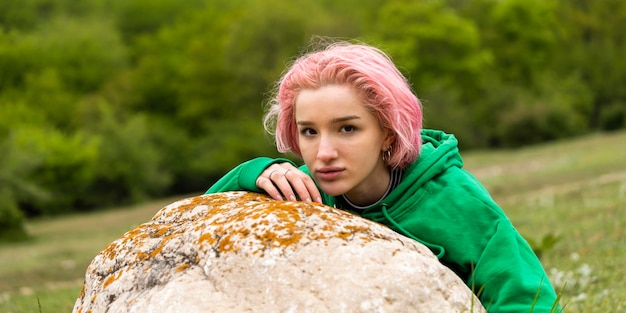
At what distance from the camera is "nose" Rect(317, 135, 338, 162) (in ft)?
14.6

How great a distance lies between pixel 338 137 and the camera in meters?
4.49

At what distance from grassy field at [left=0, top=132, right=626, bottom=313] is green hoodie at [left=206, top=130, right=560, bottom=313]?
303 millimetres

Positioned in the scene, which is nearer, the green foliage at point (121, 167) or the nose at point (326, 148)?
the nose at point (326, 148)

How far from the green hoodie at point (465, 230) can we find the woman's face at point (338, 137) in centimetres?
22

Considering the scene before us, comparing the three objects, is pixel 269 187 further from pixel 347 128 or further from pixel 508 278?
pixel 508 278

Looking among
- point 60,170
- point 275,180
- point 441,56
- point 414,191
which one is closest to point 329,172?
point 275,180

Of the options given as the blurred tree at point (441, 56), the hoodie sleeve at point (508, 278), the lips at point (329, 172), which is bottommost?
the blurred tree at point (441, 56)

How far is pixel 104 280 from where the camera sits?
4.27 meters

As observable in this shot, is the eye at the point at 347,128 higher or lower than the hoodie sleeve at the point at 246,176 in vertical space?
higher

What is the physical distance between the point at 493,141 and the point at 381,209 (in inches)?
2780

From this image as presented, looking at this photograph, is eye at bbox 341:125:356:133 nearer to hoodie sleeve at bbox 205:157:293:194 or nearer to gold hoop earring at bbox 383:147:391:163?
gold hoop earring at bbox 383:147:391:163

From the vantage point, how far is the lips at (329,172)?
14.9 ft

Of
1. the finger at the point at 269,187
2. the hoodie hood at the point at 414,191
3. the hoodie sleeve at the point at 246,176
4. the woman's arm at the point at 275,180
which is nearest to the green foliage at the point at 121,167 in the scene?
the hoodie sleeve at the point at 246,176

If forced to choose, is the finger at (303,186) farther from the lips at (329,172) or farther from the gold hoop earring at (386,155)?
the gold hoop earring at (386,155)
